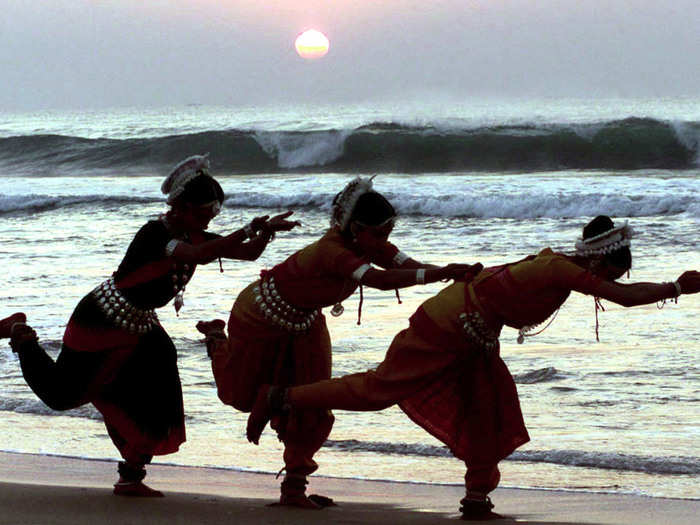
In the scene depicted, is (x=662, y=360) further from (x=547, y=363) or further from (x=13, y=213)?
(x=13, y=213)

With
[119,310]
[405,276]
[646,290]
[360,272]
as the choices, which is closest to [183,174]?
[119,310]

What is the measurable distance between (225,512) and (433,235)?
39.7 ft

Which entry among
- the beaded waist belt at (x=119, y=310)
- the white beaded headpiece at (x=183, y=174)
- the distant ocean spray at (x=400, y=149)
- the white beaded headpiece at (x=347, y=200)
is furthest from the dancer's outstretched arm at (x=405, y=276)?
the distant ocean spray at (x=400, y=149)

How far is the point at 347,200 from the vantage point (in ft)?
15.5

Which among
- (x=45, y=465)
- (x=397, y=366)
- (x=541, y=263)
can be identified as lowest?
(x=45, y=465)

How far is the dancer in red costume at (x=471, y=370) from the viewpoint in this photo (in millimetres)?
4438

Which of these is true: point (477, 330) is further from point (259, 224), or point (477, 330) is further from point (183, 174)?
point (183, 174)

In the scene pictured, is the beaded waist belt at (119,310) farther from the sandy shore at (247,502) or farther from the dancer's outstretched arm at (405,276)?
the dancer's outstretched arm at (405,276)

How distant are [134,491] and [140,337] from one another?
0.59 meters

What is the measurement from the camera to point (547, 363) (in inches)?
317

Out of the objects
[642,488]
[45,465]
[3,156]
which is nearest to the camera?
[642,488]

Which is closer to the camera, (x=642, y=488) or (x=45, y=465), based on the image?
(x=642, y=488)

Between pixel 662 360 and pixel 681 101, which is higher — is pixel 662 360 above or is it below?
below

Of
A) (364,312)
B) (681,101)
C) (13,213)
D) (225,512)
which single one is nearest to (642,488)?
(225,512)
